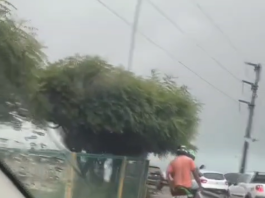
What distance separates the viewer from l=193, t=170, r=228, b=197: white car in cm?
2395

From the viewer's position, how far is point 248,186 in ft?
83.6

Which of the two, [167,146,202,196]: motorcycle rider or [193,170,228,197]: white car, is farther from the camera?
[193,170,228,197]: white car

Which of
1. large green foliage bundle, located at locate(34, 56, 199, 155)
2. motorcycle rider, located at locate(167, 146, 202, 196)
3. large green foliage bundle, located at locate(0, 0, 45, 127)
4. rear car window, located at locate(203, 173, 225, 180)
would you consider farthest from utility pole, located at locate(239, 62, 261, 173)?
large green foliage bundle, located at locate(0, 0, 45, 127)

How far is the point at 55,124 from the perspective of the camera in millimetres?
10766

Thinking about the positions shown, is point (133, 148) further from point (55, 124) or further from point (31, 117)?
point (31, 117)

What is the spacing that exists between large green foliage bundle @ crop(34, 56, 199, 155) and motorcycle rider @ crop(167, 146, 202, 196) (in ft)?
6.45

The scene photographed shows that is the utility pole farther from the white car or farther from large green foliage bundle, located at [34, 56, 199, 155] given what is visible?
the white car

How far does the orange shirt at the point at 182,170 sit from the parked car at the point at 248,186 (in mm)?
14058

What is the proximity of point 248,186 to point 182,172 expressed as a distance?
14.8 m

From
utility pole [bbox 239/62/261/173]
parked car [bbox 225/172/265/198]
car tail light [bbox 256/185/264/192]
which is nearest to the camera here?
utility pole [bbox 239/62/261/173]

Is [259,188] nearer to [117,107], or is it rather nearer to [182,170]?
[117,107]

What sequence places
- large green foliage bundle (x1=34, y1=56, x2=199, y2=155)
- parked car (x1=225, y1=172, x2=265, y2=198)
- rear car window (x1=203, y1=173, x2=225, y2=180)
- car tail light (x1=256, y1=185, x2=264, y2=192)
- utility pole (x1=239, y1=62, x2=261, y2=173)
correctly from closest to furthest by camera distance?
1. large green foliage bundle (x1=34, y1=56, x2=199, y2=155)
2. utility pole (x1=239, y1=62, x2=261, y2=173)
3. rear car window (x1=203, y1=173, x2=225, y2=180)
4. car tail light (x1=256, y1=185, x2=264, y2=192)
5. parked car (x1=225, y1=172, x2=265, y2=198)

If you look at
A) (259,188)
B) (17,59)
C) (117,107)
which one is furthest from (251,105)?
(17,59)

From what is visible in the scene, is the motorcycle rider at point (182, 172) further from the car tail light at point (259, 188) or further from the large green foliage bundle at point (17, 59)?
the car tail light at point (259, 188)
